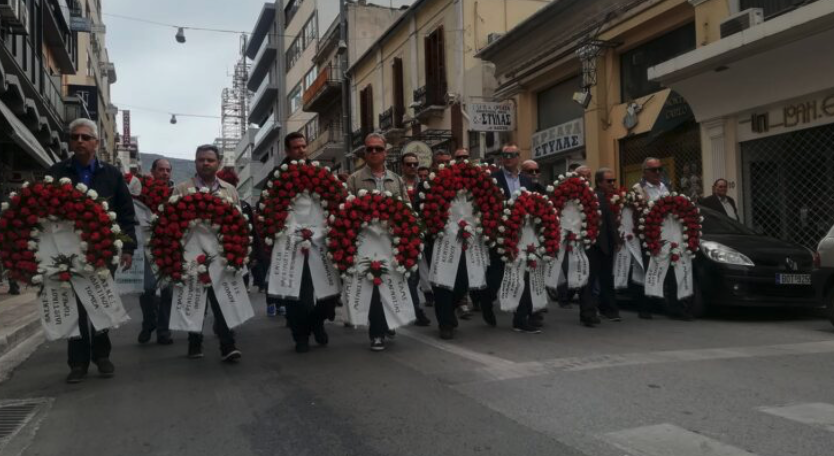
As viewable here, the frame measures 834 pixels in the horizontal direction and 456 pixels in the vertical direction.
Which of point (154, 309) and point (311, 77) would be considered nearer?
point (154, 309)

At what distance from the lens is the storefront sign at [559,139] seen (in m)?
18.8

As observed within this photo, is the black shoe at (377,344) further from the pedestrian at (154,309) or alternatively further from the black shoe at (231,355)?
the pedestrian at (154,309)

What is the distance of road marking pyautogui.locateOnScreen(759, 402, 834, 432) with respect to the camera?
4.20 m

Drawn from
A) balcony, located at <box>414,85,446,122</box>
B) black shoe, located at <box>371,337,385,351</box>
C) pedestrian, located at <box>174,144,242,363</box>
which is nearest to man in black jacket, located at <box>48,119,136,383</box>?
pedestrian, located at <box>174,144,242,363</box>

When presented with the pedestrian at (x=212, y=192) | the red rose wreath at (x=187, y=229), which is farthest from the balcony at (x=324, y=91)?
the red rose wreath at (x=187, y=229)

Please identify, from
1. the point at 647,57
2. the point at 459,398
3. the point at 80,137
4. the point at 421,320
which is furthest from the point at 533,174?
the point at 647,57

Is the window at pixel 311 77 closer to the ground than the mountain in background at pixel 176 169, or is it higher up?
higher up

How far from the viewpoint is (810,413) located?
14.4ft

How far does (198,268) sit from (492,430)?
10.6ft

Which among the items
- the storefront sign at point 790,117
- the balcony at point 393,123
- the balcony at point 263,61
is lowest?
the storefront sign at point 790,117

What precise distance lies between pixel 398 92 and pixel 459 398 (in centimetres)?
2584

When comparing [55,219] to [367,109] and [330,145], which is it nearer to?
[367,109]

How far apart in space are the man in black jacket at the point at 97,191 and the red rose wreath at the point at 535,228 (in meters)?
3.71

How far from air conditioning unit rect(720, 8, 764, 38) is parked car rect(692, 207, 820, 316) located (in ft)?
18.3
